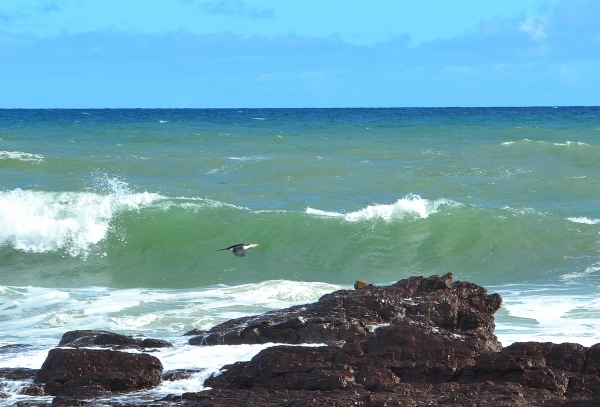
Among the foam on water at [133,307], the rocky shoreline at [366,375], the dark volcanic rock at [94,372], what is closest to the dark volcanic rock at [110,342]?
the rocky shoreline at [366,375]

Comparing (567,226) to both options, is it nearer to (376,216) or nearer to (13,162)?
(376,216)

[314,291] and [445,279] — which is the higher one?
[445,279]

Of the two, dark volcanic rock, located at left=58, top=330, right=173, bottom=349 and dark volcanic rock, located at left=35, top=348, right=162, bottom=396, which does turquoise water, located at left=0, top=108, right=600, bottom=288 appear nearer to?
dark volcanic rock, located at left=58, top=330, right=173, bottom=349

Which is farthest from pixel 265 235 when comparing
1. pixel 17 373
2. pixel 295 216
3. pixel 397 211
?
pixel 17 373

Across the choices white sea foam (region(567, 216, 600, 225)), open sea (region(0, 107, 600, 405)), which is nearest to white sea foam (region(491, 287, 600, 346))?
open sea (region(0, 107, 600, 405))

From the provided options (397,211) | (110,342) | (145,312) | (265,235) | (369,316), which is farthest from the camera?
(397,211)

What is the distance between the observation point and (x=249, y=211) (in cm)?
1830

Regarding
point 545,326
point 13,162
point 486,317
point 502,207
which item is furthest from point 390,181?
point 486,317

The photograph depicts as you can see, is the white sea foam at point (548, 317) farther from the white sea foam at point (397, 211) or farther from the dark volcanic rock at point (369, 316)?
the white sea foam at point (397, 211)

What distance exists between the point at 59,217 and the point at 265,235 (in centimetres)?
417

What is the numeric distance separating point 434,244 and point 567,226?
253 centimetres

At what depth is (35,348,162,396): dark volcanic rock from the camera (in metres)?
6.52

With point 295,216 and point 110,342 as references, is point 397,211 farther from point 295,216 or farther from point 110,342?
point 110,342

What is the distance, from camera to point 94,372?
21.7 ft
